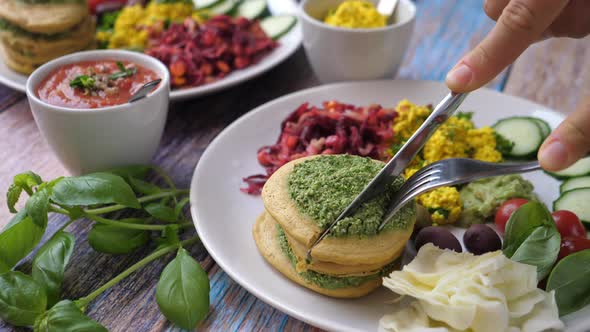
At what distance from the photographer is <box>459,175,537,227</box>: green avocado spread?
114 inches

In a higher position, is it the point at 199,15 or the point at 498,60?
the point at 498,60

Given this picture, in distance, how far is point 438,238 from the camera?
8.39 ft

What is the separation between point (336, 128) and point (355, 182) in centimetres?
90

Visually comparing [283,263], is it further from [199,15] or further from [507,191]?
[199,15]

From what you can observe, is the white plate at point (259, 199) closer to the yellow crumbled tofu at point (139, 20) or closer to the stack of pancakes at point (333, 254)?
the stack of pancakes at point (333, 254)

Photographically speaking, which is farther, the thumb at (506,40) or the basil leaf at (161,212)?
the basil leaf at (161,212)

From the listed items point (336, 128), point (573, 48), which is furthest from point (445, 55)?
point (336, 128)

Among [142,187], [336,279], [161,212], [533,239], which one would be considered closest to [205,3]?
[142,187]

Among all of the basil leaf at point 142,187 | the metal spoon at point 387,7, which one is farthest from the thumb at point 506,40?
the metal spoon at point 387,7

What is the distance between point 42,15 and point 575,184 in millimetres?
3543

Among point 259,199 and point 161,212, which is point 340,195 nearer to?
point 259,199

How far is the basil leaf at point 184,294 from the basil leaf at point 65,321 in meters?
0.27

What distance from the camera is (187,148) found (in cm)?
367

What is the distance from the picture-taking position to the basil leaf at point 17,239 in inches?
93.3
